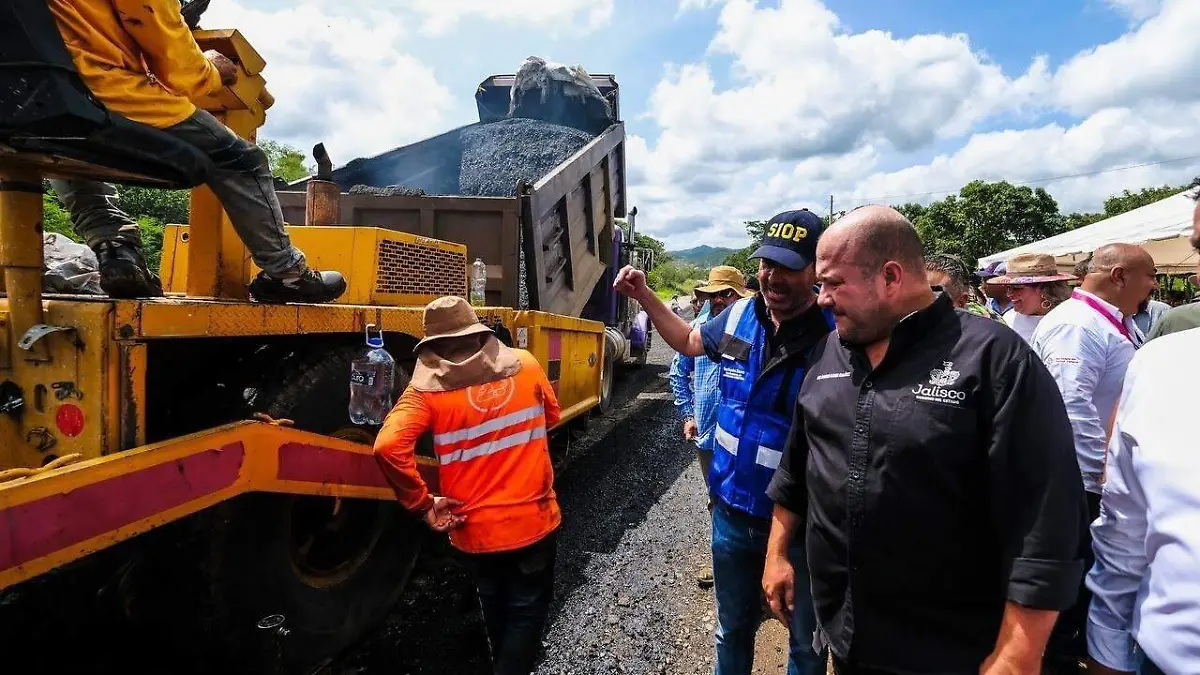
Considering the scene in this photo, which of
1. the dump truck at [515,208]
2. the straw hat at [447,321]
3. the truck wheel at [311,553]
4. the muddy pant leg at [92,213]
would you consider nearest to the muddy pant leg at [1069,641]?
the straw hat at [447,321]

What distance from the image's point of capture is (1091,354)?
2533mm

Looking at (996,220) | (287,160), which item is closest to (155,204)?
(287,160)

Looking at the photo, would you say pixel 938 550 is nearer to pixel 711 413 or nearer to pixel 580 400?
pixel 711 413

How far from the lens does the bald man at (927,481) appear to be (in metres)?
1.23

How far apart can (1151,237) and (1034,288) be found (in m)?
5.74

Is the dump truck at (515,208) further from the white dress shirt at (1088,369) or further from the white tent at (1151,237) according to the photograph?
the white tent at (1151,237)

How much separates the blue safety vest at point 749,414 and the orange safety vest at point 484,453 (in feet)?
2.25

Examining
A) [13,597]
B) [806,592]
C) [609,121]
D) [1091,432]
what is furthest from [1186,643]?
[609,121]

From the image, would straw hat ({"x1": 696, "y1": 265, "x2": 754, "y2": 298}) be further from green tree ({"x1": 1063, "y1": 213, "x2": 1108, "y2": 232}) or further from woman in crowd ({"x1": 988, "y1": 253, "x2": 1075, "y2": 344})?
green tree ({"x1": 1063, "y1": 213, "x2": 1108, "y2": 232})

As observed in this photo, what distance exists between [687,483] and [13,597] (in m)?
4.11

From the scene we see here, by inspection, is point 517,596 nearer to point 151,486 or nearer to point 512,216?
point 151,486

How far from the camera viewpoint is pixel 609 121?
710 centimetres

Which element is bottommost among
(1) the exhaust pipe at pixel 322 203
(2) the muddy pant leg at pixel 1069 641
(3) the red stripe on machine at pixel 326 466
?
(2) the muddy pant leg at pixel 1069 641

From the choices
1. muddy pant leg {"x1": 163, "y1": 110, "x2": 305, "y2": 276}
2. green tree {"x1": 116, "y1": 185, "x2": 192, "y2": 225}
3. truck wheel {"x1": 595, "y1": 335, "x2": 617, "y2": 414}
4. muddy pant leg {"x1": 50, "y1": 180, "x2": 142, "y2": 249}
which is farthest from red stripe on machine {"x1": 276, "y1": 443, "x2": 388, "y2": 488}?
green tree {"x1": 116, "y1": 185, "x2": 192, "y2": 225}
